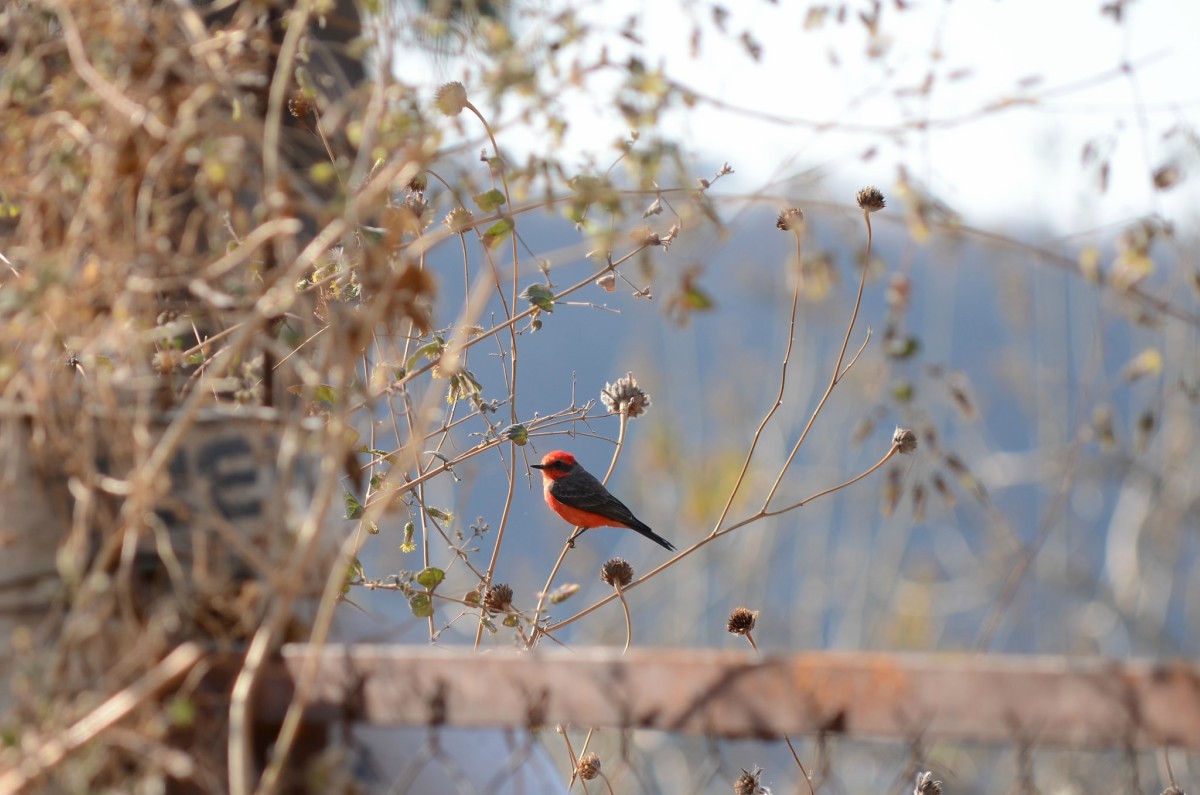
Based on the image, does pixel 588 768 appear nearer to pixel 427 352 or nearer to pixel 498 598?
pixel 498 598

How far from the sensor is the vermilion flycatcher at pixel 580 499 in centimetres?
591

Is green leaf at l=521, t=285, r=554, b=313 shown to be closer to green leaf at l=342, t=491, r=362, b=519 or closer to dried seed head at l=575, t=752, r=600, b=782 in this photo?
green leaf at l=342, t=491, r=362, b=519

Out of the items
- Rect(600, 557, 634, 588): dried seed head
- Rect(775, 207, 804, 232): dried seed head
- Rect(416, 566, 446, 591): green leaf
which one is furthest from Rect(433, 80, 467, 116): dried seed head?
Rect(600, 557, 634, 588): dried seed head

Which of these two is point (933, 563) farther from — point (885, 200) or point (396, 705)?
point (396, 705)

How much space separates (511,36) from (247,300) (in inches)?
20.6

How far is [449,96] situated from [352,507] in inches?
41.7

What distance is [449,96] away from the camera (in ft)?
6.12

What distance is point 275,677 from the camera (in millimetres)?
1435

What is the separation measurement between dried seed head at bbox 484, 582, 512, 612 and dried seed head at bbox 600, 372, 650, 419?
22.1 inches

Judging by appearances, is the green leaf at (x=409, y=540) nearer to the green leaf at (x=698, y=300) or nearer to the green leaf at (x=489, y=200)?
the green leaf at (x=489, y=200)

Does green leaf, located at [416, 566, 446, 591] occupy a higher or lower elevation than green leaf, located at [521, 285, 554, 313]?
lower

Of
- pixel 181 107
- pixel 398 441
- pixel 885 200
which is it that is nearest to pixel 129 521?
pixel 181 107

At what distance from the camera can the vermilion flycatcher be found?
5.91 metres

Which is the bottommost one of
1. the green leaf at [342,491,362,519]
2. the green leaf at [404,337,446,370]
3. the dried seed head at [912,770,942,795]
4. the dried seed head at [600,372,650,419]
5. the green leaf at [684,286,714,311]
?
the dried seed head at [912,770,942,795]
